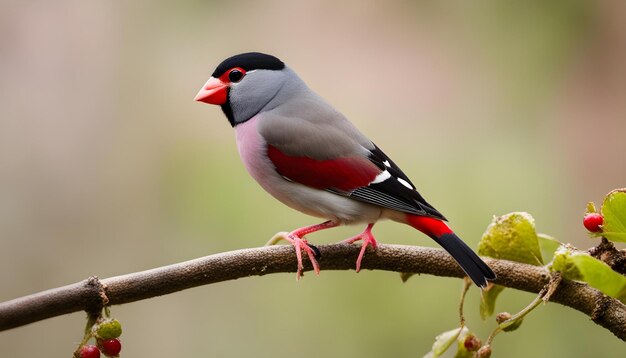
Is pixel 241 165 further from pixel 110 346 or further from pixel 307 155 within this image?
pixel 110 346

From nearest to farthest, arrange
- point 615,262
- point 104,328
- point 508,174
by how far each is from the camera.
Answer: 1. point 104,328
2. point 615,262
3. point 508,174

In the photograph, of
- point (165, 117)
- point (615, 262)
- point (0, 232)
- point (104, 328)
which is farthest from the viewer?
point (165, 117)

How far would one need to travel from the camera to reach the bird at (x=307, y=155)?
1.48 metres

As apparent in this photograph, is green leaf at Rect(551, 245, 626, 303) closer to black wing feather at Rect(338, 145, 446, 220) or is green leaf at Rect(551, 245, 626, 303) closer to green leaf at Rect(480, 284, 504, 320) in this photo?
green leaf at Rect(480, 284, 504, 320)

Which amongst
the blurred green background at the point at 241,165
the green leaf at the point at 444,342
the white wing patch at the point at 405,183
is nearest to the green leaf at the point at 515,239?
the green leaf at the point at 444,342

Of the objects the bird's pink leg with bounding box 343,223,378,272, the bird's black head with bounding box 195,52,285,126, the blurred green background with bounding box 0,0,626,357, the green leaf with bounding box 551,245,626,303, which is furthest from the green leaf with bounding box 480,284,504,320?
the blurred green background with bounding box 0,0,626,357

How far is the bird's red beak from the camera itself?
162 centimetres

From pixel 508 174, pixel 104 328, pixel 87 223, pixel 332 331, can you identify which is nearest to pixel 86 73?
pixel 87 223

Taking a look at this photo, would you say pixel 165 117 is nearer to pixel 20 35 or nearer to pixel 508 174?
pixel 20 35

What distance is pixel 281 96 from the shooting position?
1705mm

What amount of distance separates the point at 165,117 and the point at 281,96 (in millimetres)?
1316

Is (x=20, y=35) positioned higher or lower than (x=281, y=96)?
higher

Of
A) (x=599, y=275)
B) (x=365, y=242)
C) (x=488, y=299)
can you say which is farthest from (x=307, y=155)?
(x=599, y=275)

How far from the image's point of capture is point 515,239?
42.5 inches
